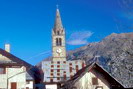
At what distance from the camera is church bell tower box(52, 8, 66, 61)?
123 meters

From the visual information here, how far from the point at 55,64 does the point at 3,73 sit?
24.4 m

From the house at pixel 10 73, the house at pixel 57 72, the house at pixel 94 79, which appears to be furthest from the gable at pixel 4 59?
the house at pixel 94 79

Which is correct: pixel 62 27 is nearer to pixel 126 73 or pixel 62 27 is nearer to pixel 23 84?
pixel 23 84

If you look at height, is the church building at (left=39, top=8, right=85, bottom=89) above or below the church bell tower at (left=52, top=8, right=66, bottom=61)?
below

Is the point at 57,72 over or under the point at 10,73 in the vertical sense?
over

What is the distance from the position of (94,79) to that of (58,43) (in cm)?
8052

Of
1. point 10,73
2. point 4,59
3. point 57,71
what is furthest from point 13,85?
point 57,71

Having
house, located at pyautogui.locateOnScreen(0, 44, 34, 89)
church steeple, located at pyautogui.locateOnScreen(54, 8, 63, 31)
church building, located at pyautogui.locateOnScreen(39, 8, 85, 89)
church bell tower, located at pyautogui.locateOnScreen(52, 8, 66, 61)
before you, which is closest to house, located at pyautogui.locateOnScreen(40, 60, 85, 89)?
church building, located at pyautogui.locateOnScreen(39, 8, 85, 89)

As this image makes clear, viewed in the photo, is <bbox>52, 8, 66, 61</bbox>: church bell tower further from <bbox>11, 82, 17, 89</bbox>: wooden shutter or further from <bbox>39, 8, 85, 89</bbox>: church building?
<bbox>11, 82, 17, 89</bbox>: wooden shutter

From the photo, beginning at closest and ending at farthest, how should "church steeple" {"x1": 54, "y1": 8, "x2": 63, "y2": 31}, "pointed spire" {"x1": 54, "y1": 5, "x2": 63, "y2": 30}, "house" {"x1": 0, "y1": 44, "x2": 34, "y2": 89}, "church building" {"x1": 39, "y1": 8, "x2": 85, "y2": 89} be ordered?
"house" {"x1": 0, "y1": 44, "x2": 34, "y2": 89} → "church building" {"x1": 39, "y1": 8, "x2": 85, "y2": 89} → "church steeple" {"x1": 54, "y1": 8, "x2": 63, "y2": 31} → "pointed spire" {"x1": 54, "y1": 5, "x2": 63, "y2": 30}

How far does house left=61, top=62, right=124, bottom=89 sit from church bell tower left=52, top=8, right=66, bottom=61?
75029 millimetres

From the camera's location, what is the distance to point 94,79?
152ft

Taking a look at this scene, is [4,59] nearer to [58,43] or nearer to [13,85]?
[13,85]

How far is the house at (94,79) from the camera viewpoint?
148 ft
